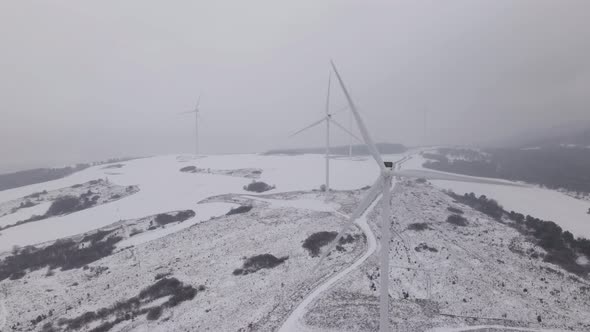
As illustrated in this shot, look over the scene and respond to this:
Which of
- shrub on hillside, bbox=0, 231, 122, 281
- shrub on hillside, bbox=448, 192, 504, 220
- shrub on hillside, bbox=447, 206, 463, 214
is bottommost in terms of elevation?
shrub on hillside, bbox=0, 231, 122, 281

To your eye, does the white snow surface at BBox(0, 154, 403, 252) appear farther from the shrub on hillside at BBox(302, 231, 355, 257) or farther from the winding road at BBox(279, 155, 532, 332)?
the winding road at BBox(279, 155, 532, 332)

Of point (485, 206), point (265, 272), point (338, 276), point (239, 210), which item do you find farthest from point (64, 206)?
point (485, 206)

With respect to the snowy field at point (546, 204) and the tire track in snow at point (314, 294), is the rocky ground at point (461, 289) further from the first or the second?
the snowy field at point (546, 204)

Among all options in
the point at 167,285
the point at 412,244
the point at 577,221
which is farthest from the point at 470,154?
the point at 167,285

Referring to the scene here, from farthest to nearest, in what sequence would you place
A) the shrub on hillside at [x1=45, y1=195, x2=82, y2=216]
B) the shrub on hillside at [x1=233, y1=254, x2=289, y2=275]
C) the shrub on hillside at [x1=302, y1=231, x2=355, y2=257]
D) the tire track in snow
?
1. the shrub on hillside at [x1=45, y1=195, x2=82, y2=216]
2. the shrub on hillside at [x1=302, y1=231, x2=355, y2=257]
3. the shrub on hillside at [x1=233, y1=254, x2=289, y2=275]
4. the tire track in snow

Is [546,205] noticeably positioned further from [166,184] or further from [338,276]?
[166,184]

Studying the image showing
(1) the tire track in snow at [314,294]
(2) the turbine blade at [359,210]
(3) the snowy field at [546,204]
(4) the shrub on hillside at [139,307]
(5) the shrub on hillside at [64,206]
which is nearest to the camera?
(2) the turbine blade at [359,210]

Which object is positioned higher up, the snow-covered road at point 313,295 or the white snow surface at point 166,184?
the white snow surface at point 166,184

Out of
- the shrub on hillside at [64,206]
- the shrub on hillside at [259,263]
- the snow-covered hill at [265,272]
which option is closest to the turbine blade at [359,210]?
the snow-covered hill at [265,272]

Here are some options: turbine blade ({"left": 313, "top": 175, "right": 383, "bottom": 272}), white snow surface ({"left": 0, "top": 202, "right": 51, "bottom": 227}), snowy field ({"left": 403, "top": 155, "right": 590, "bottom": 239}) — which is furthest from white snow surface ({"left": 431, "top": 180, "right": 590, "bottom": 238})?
white snow surface ({"left": 0, "top": 202, "right": 51, "bottom": 227})
